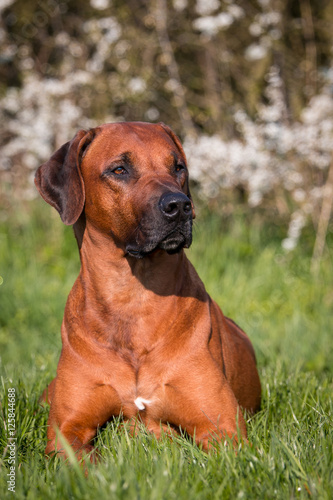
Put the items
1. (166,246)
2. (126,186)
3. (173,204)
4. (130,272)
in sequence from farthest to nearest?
(130,272) < (126,186) < (166,246) < (173,204)

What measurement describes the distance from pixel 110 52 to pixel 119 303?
21.9ft

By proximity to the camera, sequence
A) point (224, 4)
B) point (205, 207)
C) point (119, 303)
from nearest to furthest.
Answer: point (119, 303)
point (205, 207)
point (224, 4)

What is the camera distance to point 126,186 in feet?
10.1

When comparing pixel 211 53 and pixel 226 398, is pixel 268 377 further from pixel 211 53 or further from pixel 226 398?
pixel 211 53

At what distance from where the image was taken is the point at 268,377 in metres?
3.99

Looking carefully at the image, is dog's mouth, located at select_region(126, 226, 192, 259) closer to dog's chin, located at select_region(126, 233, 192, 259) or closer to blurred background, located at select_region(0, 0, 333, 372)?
dog's chin, located at select_region(126, 233, 192, 259)

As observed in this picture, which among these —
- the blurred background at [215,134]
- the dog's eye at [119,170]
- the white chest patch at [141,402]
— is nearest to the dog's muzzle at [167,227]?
the dog's eye at [119,170]

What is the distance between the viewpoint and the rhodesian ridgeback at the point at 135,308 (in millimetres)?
2947

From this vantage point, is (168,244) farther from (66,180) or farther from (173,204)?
(66,180)

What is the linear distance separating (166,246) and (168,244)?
0.01 meters

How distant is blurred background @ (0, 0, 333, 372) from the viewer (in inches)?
248

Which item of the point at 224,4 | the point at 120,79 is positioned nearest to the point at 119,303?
the point at 120,79

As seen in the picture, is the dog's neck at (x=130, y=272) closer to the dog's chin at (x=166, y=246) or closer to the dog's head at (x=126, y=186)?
the dog's head at (x=126, y=186)

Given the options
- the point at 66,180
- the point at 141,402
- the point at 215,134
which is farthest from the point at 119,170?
the point at 215,134
